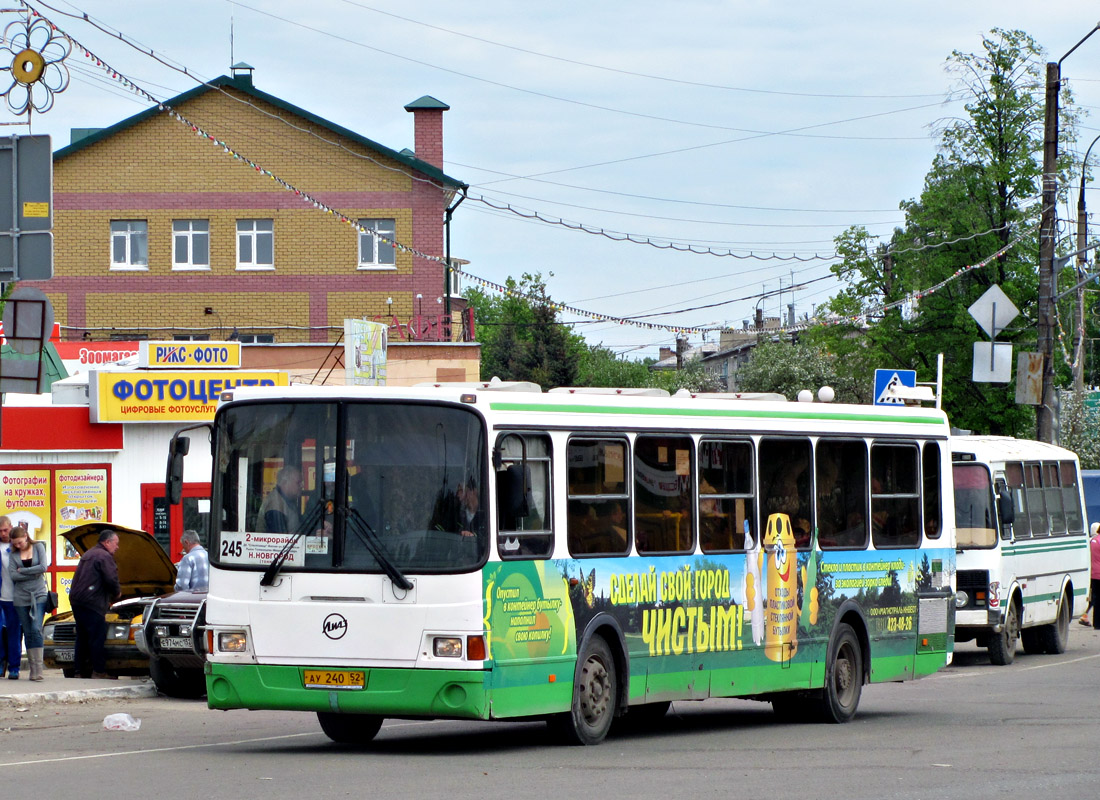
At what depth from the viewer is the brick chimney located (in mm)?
50344

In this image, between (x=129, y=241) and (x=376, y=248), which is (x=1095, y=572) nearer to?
(x=376, y=248)

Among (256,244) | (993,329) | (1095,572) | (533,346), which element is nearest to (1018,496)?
(1095,572)

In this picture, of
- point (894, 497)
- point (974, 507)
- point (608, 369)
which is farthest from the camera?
point (608, 369)

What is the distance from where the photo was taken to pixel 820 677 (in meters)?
14.6

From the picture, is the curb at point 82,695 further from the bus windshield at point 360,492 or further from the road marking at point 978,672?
the road marking at point 978,672

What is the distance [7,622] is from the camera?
19578 mm

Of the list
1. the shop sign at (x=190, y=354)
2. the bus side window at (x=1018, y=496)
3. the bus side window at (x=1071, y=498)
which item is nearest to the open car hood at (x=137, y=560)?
the shop sign at (x=190, y=354)

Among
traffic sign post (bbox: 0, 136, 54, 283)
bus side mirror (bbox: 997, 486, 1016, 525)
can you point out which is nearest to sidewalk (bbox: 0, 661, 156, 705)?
traffic sign post (bbox: 0, 136, 54, 283)

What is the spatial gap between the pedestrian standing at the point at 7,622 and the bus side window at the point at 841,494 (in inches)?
390

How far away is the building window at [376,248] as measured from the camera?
4916 cm

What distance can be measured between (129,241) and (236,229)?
317 centimetres

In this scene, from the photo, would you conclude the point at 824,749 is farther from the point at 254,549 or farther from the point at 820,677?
the point at 254,549

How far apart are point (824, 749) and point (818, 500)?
2980mm

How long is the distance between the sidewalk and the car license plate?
22.4 ft
